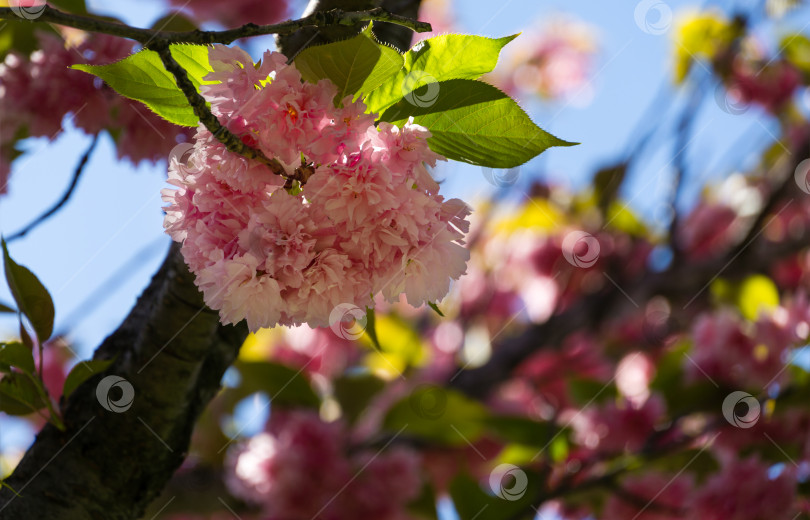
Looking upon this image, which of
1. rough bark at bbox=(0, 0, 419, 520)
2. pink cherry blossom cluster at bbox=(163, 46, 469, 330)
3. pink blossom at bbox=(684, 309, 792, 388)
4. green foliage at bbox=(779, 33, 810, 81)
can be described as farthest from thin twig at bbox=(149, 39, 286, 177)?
green foliage at bbox=(779, 33, 810, 81)

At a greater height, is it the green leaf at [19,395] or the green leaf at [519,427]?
the green leaf at [519,427]

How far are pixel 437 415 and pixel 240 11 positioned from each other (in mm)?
1479

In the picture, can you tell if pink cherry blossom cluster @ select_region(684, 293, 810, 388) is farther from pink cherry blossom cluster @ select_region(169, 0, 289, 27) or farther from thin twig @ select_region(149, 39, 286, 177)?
pink cherry blossom cluster @ select_region(169, 0, 289, 27)

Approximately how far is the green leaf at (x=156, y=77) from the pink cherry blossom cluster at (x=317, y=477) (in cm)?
118

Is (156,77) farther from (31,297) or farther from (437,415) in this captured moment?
(437,415)

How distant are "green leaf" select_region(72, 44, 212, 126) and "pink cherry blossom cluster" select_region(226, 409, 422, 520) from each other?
3.86 ft

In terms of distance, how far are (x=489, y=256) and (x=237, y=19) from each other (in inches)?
70.2

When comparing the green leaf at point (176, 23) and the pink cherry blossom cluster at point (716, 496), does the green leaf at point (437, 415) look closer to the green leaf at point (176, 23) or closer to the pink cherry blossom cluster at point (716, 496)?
the pink cherry blossom cluster at point (716, 496)

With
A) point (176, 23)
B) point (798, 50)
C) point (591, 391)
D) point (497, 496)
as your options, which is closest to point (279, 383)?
point (497, 496)

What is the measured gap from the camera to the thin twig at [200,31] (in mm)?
556

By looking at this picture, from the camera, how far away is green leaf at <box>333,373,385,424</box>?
1922mm

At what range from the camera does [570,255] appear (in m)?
2.90

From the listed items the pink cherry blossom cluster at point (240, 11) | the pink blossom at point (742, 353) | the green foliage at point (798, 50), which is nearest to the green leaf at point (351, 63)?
the pink blossom at point (742, 353)

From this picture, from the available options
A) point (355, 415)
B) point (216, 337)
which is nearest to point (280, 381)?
point (355, 415)
